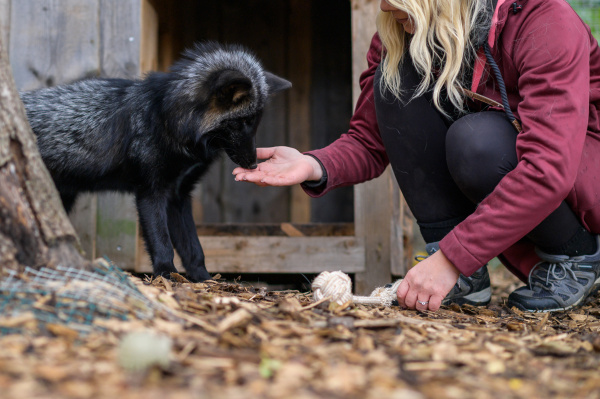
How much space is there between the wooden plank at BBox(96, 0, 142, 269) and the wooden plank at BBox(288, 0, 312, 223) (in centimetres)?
226

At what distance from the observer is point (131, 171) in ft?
9.82

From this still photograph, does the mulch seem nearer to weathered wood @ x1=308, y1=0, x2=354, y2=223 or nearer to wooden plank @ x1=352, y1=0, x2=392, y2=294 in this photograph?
wooden plank @ x1=352, y1=0, x2=392, y2=294

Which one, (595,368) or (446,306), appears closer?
(595,368)

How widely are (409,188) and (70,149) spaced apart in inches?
77.2

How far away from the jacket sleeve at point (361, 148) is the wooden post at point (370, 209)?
0.85 metres

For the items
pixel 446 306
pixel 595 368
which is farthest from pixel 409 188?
pixel 595 368

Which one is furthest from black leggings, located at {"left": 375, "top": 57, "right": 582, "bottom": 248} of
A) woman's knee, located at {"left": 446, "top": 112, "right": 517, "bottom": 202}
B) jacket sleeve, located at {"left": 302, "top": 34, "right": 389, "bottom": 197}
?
jacket sleeve, located at {"left": 302, "top": 34, "right": 389, "bottom": 197}

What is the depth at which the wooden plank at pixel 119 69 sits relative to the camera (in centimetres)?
367

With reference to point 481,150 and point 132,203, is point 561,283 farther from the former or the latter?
point 132,203

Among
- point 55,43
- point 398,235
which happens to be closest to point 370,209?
point 398,235

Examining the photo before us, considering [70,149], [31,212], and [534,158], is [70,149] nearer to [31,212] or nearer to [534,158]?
[31,212]

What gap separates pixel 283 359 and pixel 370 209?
2.67 m

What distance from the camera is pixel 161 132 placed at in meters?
2.93

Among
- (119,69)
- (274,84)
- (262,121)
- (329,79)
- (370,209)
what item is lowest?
(370,209)
